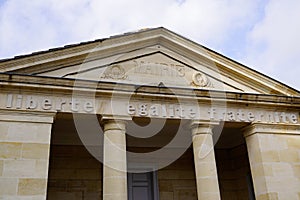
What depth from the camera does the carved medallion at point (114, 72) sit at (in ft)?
30.8

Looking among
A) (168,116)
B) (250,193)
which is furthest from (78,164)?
(250,193)

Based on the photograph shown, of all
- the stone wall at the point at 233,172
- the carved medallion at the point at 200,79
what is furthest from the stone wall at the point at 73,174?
the stone wall at the point at 233,172

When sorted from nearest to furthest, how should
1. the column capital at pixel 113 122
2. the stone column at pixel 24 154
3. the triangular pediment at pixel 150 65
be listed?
the stone column at pixel 24 154
the column capital at pixel 113 122
the triangular pediment at pixel 150 65

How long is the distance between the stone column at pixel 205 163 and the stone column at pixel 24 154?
3.83m

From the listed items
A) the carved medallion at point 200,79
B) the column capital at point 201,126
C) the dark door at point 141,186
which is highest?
the carved medallion at point 200,79

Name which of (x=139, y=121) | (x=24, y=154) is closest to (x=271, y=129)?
(x=139, y=121)

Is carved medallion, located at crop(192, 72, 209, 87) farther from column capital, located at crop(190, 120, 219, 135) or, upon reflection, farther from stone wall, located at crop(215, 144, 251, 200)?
stone wall, located at crop(215, 144, 251, 200)

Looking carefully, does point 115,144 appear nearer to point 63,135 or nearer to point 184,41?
point 63,135

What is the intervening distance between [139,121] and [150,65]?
1768 mm

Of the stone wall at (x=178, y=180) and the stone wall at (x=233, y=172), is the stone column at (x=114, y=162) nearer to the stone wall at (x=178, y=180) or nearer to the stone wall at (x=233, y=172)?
the stone wall at (x=178, y=180)

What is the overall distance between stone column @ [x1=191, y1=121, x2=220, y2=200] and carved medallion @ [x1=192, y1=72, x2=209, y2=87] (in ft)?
4.27

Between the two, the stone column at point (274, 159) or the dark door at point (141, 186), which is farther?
the dark door at point (141, 186)

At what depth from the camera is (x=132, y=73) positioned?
9.62m

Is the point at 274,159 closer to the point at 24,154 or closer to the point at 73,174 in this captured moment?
the point at 73,174
